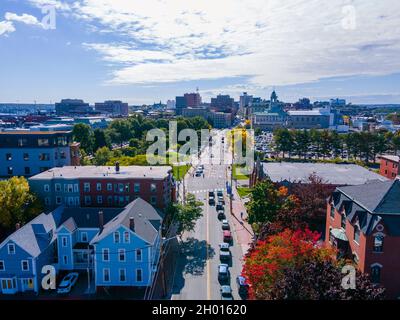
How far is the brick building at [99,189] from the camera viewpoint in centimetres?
2133

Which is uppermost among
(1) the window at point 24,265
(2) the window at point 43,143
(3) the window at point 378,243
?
(2) the window at point 43,143

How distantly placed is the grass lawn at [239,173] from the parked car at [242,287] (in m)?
22.7

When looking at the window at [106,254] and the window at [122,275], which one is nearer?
the window at [106,254]

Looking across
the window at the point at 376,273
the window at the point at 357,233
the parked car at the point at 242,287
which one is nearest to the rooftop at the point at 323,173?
the window at the point at 357,233

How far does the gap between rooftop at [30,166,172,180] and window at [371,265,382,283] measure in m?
13.7

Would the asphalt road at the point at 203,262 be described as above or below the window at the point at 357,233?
below

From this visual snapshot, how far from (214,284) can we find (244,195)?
52.3 feet

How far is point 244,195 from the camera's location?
30625mm

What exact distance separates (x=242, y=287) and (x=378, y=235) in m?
6.58

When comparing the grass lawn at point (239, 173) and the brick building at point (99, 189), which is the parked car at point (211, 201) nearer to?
the brick building at point (99, 189)

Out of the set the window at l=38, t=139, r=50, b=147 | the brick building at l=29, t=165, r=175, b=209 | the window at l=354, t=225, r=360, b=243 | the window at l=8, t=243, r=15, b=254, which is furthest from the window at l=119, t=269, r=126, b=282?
the window at l=38, t=139, r=50, b=147

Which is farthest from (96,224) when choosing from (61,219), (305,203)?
(305,203)

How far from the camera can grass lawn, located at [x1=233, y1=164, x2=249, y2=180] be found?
38.0m

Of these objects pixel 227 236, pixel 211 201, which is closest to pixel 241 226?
pixel 227 236
